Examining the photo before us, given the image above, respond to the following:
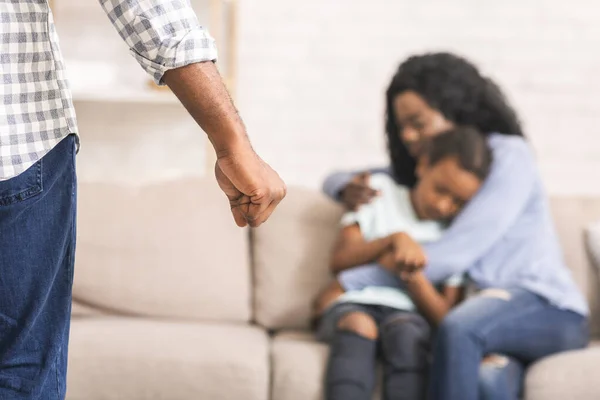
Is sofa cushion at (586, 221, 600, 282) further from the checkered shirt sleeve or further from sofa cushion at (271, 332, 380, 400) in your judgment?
the checkered shirt sleeve

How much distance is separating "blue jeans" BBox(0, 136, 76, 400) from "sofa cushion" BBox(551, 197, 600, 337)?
1655 millimetres

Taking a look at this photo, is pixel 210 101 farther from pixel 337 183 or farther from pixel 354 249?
pixel 337 183

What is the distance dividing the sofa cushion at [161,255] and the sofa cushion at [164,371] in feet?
0.95

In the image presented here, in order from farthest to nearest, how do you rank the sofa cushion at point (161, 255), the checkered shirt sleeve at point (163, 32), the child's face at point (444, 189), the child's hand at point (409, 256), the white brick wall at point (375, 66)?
the white brick wall at point (375, 66) < the sofa cushion at point (161, 255) < the child's face at point (444, 189) < the child's hand at point (409, 256) < the checkered shirt sleeve at point (163, 32)

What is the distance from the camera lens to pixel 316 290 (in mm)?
2189

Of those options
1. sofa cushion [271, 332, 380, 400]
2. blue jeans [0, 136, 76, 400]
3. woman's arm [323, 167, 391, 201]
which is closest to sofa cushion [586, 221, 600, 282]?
woman's arm [323, 167, 391, 201]

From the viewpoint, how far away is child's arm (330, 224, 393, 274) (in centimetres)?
204

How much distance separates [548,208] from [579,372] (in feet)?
1.79

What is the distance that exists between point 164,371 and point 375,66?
1.53 metres

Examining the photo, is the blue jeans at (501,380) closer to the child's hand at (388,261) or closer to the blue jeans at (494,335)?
the blue jeans at (494,335)

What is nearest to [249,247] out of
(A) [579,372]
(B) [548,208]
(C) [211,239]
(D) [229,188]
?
(C) [211,239]

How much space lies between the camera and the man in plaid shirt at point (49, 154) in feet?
2.61

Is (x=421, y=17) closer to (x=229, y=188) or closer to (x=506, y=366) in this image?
(x=506, y=366)

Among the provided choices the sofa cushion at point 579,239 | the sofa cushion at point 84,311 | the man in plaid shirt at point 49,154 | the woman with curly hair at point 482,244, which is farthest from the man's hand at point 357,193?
the man in plaid shirt at point 49,154
